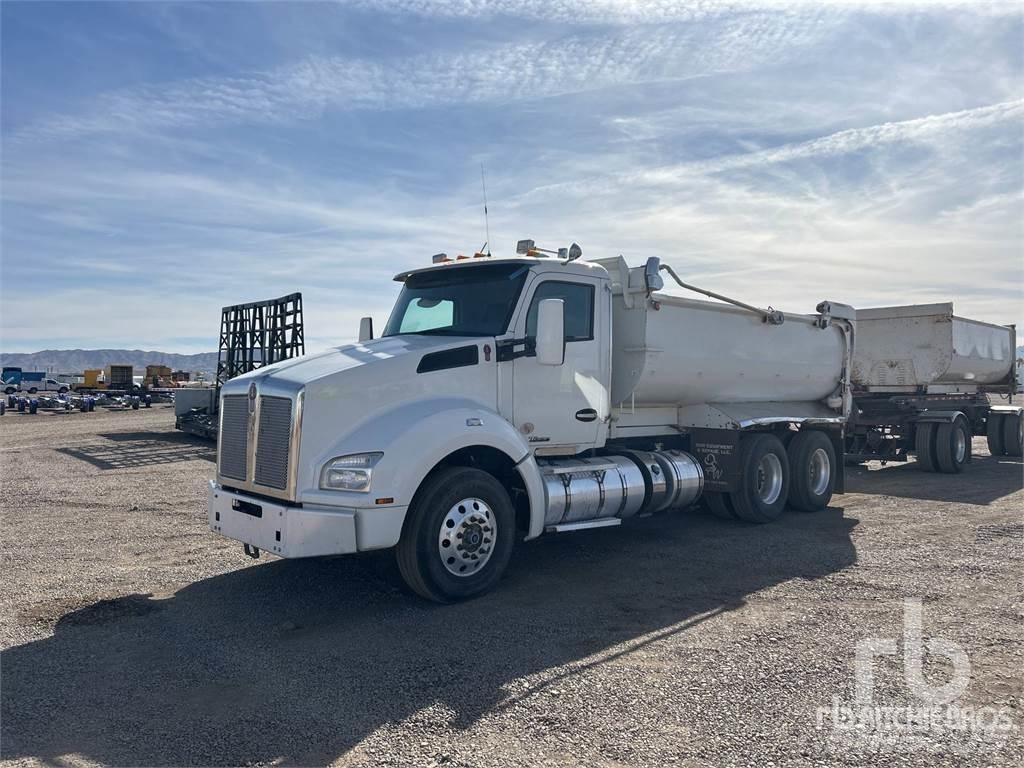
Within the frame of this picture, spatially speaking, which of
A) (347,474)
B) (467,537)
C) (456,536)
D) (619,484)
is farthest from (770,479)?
(347,474)

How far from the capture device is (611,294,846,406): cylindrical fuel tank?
341 inches

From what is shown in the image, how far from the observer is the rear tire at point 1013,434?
18297 millimetres

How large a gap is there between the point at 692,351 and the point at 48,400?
39800mm

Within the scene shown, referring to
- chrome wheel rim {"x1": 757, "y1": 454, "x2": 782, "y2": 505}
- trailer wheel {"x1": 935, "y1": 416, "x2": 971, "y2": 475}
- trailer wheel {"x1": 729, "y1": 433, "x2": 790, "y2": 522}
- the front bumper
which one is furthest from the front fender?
trailer wheel {"x1": 935, "y1": 416, "x2": 971, "y2": 475}

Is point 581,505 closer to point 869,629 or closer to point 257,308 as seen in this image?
point 869,629

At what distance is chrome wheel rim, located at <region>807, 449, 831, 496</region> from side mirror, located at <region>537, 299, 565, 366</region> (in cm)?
586

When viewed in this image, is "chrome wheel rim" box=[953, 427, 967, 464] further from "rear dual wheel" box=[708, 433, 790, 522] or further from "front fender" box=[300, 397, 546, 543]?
"front fender" box=[300, 397, 546, 543]

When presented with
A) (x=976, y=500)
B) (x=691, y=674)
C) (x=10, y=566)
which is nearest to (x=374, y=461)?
(x=691, y=674)

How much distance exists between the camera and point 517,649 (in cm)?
540

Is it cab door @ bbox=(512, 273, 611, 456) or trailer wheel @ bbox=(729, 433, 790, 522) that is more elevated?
cab door @ bbox=(512, 273, 611, 456)

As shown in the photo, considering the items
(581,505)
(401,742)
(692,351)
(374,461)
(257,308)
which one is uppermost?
(257,308)

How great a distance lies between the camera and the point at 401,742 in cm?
408

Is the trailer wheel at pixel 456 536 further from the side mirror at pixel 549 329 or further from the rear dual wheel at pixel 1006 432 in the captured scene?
the rear dual wheel at pixel 1006 432

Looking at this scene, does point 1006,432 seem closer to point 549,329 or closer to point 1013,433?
point 1013,433
